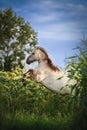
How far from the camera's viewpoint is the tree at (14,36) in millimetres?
41312

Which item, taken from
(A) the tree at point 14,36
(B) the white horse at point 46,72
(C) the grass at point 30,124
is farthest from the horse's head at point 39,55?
(A) the tree at point 14,36

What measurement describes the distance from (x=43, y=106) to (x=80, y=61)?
3346 mm

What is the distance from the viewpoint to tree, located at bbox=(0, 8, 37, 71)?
41.3 meters

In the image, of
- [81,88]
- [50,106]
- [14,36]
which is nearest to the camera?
[81,88]

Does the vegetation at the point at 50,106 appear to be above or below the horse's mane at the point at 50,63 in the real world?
below

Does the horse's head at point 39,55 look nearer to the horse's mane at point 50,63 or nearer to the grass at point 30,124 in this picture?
the horse's mane at point 50,63

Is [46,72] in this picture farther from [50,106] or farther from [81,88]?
[81,88]

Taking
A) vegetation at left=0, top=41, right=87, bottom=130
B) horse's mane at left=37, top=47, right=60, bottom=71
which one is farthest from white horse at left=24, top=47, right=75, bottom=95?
vegetation at left=0, top=41, right=87, bottom=130

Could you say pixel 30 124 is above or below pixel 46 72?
below

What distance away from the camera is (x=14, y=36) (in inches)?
1693

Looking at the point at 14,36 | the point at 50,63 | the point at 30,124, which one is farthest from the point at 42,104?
the point at 14,36

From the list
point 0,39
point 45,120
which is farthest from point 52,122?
point 0,39

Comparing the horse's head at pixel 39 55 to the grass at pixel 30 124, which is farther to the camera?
the horse's head at pixel 39 55

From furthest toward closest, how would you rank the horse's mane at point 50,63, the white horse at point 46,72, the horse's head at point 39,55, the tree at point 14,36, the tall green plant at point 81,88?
the tree at point 14,36, the horse's head at point 39,55, the horse's mane at point 50,63, the white horse at point 46,72, the tall green plant at point 81,88
